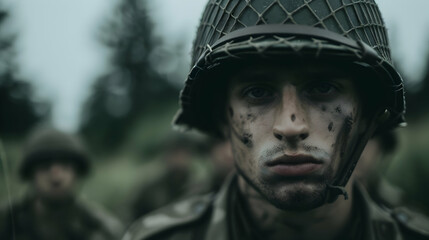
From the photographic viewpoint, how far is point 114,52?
1305 inches

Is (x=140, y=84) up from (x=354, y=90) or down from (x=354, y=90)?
down

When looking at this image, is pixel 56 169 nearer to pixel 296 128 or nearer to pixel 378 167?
pixel 378 167

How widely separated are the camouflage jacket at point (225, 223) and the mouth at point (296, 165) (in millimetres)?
649

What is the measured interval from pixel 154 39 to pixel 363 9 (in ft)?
98.2

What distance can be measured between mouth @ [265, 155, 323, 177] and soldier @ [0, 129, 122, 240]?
445 centimetres

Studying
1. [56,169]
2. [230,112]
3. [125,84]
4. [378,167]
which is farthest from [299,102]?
[125,84]

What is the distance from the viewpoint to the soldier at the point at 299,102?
2.56 metres

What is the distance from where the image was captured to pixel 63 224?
670 cm

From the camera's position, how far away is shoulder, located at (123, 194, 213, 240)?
3312mm

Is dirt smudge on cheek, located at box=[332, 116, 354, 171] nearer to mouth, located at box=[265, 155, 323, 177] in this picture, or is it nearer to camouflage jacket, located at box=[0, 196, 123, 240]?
mouth, located at box=[265, 155, 323, 177]

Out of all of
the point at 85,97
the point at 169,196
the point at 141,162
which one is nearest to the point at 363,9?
the point at 169,196

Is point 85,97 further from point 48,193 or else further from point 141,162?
point 48,193

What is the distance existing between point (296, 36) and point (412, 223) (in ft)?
4.73

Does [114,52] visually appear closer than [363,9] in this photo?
No
